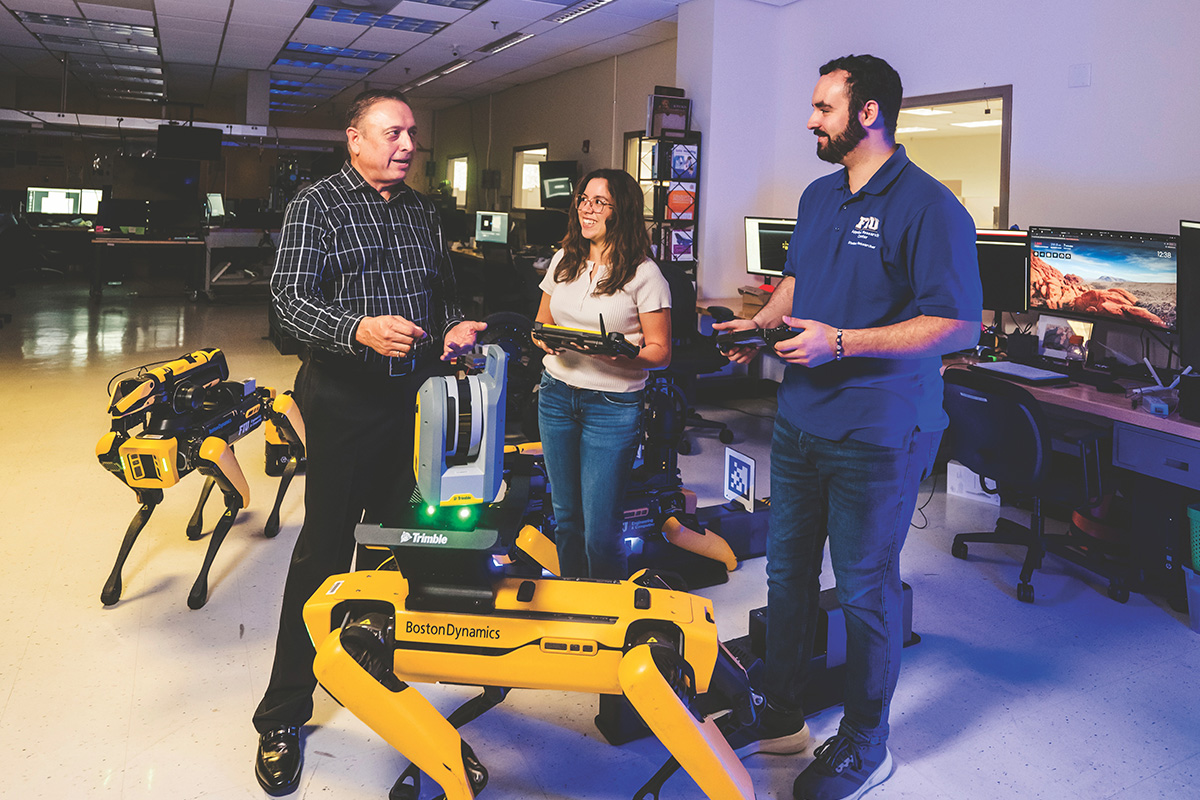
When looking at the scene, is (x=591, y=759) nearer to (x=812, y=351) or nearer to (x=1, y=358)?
(x=812, y=351)

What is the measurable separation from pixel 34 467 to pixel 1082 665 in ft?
15.5

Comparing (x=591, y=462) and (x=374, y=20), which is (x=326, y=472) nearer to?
(x=591, y=462)

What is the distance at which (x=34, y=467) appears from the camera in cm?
424

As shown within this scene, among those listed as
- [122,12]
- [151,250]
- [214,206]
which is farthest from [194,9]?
[151,250]

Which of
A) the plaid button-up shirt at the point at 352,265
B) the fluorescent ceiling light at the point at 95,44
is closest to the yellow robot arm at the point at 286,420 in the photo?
the plaid button-up shirt at the point at 352,265

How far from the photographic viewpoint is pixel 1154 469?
3.02 m

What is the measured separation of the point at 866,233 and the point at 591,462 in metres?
0.97

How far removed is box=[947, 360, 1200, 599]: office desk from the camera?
292 centimetres

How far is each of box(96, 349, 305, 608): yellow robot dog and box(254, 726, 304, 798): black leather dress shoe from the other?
1.04m

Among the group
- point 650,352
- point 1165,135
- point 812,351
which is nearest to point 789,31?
point 1165,135

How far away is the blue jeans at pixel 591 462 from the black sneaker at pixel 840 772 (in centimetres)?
73

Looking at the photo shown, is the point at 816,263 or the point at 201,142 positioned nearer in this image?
the point at 816,263

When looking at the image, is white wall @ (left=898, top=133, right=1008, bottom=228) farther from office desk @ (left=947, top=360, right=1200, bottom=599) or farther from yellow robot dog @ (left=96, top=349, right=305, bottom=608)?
yellow robot dog @ (left=96, top=349, right=305, bottom=608)

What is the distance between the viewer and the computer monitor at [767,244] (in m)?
5.77
